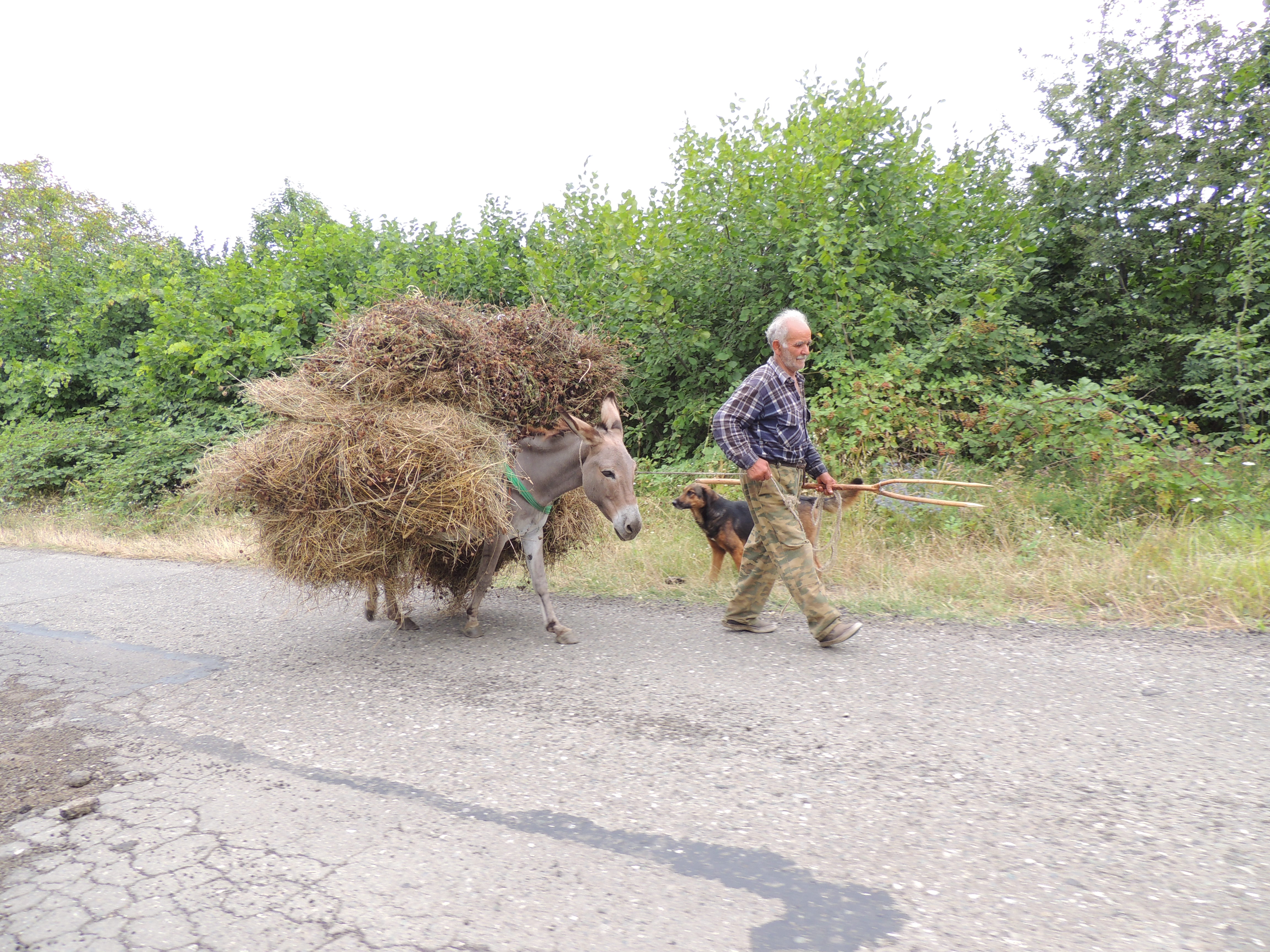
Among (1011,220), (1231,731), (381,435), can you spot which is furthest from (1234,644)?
(1011,220)

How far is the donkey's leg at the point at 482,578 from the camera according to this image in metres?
5.83

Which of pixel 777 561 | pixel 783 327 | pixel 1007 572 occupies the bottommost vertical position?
pixel 1007 572

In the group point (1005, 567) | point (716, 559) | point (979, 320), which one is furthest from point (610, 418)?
point (979, 320)

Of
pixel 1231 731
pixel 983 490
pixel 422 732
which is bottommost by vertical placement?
pixel 422 732

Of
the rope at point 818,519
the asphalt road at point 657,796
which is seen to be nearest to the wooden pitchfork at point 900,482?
the rope at point 818,519

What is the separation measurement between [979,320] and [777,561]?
14.9 ft

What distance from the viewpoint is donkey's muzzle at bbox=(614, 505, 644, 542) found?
5.48m

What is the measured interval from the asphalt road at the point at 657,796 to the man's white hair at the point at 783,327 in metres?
1.98

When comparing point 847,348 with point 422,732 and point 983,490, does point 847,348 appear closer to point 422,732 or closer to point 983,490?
point 983,490

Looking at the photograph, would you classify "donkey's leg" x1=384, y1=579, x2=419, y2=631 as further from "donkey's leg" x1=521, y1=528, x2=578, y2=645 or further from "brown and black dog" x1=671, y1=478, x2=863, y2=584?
"brown and black dog" x1=671, y1=478, x2=863, y2=584

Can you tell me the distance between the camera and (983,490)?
7.59 meters

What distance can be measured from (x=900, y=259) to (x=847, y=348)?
1.30 metres

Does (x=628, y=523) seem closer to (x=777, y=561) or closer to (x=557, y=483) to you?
(x=557, y=483)

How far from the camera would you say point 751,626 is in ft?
18.9
